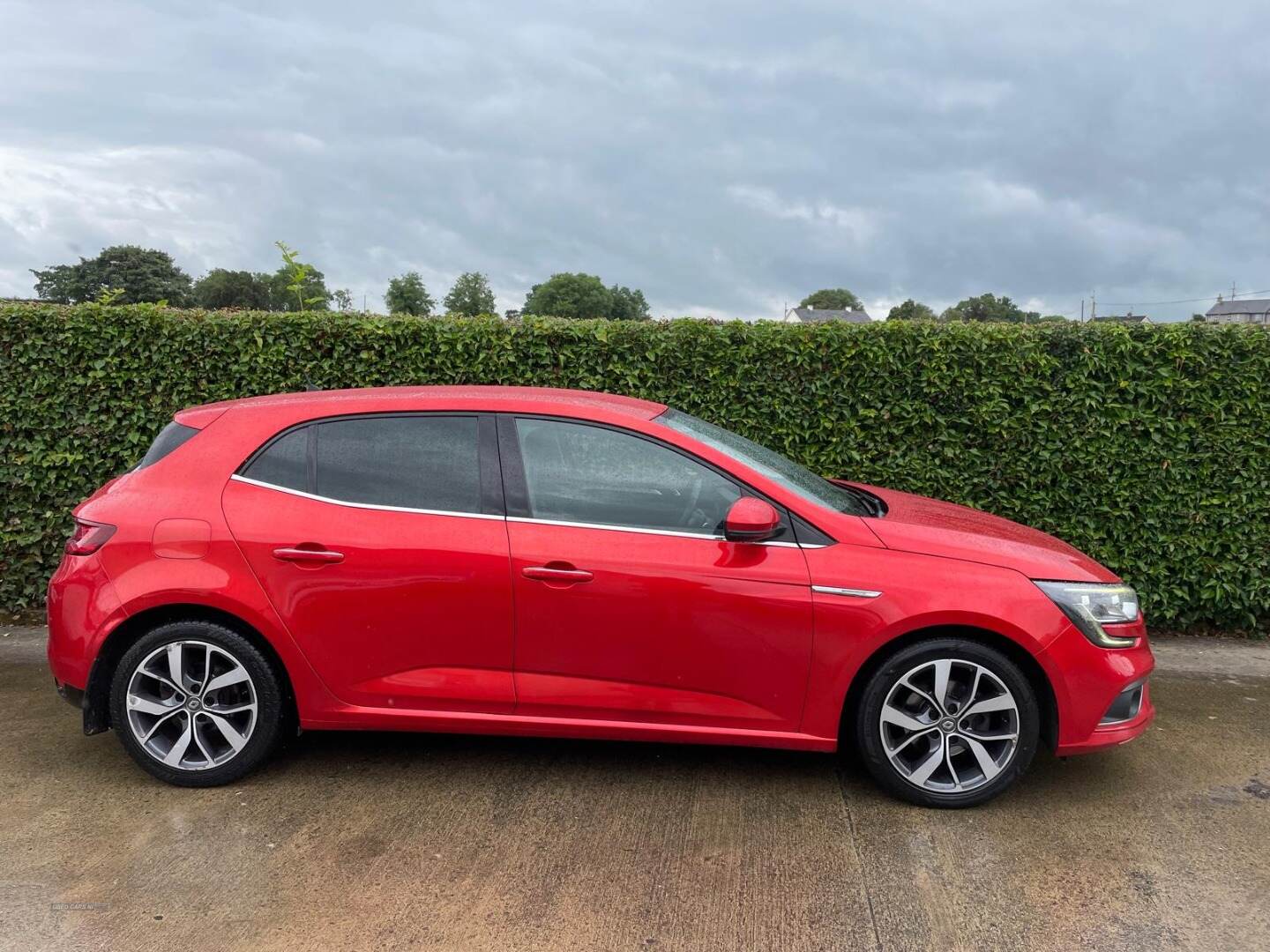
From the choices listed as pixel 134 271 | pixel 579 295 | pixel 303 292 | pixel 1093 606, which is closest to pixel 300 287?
pixel 303 292

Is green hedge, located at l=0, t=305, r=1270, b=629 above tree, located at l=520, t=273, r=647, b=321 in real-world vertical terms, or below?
below

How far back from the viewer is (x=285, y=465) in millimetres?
3822

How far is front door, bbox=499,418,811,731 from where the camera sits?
3545 mm

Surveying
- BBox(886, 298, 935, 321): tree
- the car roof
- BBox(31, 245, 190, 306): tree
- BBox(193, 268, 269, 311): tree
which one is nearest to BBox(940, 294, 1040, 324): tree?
BBox(886, 298, 935, 321): tree

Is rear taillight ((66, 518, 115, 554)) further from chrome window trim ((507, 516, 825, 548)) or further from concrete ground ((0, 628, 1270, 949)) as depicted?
chrome window trim ((507, 516, 825, 548))

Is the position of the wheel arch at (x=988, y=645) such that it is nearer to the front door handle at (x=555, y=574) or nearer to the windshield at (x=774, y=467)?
the windshield at (x=774, y=467)

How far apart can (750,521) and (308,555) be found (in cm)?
166

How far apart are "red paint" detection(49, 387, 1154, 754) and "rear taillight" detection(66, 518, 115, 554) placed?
0.03 meters

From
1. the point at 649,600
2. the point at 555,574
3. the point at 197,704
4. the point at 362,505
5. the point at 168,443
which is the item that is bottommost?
the point at 197,704

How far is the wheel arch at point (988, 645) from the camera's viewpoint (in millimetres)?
3586

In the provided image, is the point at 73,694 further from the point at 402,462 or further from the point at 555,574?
the point at 555,574

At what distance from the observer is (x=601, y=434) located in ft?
12.5

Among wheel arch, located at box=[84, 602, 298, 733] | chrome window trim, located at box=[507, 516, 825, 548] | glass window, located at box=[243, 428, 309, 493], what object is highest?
glass window, located at box=[243, 428, 309, 493]

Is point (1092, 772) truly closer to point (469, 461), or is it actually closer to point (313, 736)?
point (469, 461)
